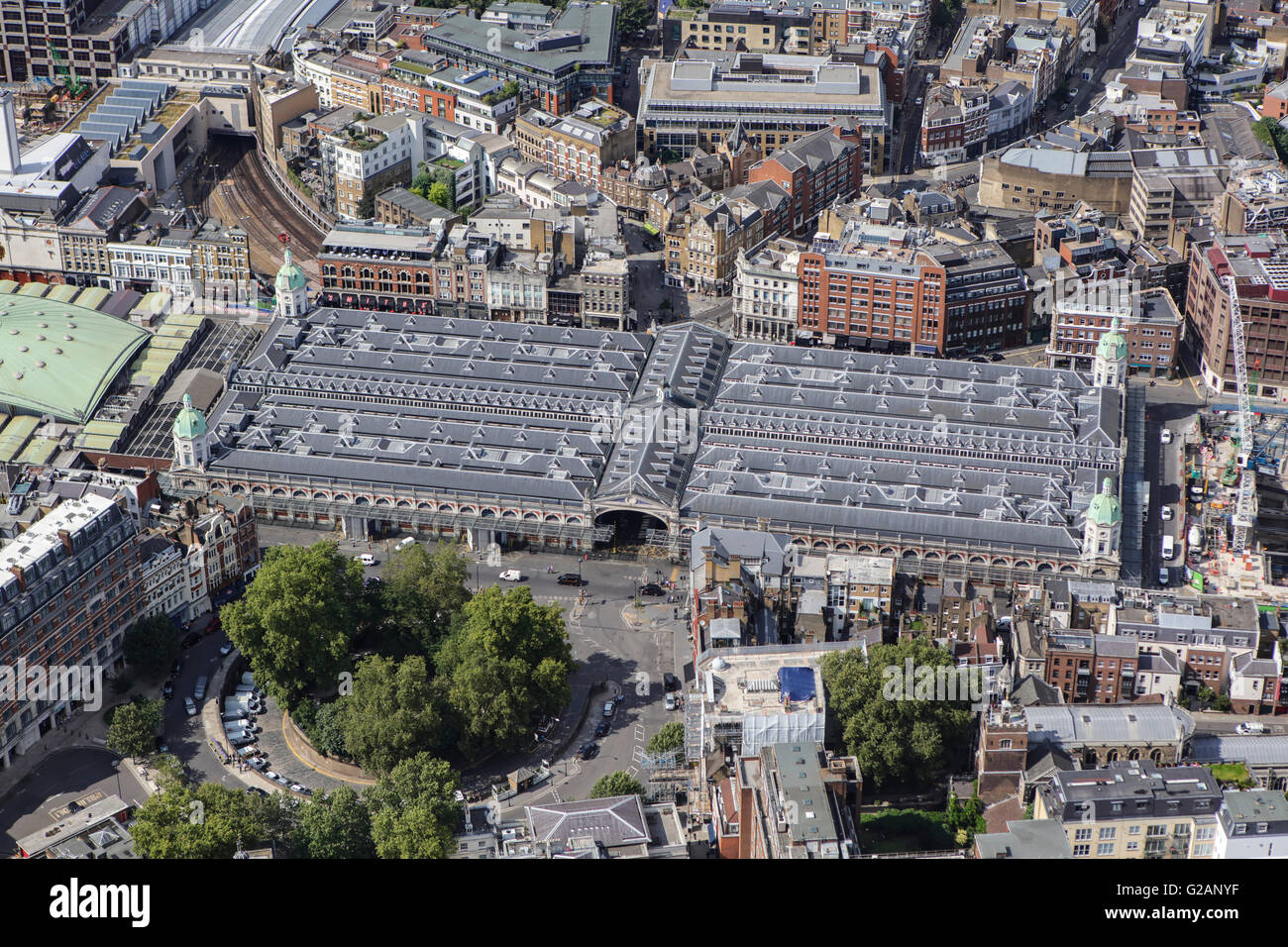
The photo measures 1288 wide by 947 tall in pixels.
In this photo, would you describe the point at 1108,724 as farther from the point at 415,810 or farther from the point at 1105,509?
the point at 415,810

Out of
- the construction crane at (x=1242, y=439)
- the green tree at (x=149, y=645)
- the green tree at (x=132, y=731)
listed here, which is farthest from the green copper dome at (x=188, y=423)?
the construction crane at (x=1242, y=439)

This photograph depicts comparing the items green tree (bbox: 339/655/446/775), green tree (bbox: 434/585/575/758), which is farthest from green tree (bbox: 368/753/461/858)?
green tree (bbox: 434/585/575/758)

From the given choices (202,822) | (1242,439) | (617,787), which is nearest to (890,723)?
(617,787)

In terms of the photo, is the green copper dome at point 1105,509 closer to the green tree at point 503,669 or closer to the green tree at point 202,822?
the green tree at point 503,669

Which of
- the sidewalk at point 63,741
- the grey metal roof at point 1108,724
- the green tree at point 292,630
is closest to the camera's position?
the grey metal roof at point 1108,724

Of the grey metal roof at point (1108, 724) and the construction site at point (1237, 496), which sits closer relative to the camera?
the grey metal roof at point (1108, 724)
